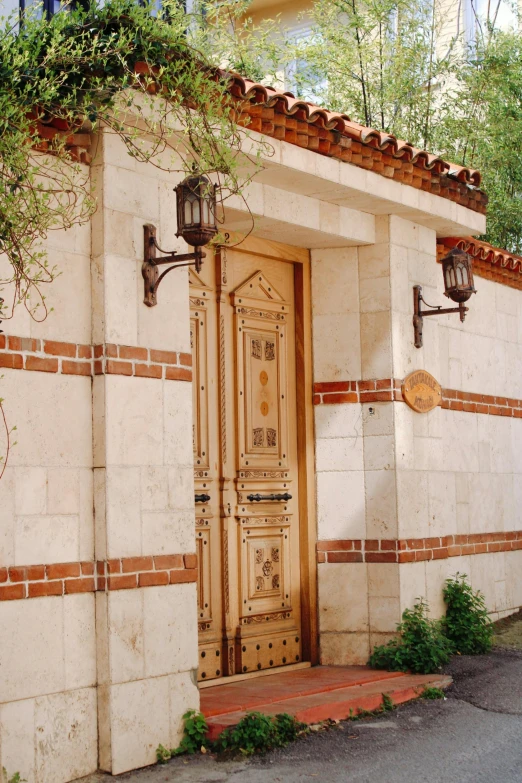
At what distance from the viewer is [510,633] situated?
9766 millimetres

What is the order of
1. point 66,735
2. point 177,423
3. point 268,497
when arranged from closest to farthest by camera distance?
1. point 66,735
2. point 177,423
3. point 268,497

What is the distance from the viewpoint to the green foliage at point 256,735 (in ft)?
20.7

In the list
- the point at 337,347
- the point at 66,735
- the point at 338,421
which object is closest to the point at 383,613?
the point at 338,421

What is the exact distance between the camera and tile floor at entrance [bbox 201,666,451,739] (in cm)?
681

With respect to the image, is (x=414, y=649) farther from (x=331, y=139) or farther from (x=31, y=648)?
(x=331, y=139)

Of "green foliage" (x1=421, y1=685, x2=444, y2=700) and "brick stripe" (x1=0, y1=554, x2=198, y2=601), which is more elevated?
"brick stripe" (x1=0, y1=554, x2=198, y2=601)

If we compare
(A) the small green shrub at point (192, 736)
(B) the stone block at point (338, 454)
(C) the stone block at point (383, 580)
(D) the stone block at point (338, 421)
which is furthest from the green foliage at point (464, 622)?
(A) the small green shrub at point (192, 736)

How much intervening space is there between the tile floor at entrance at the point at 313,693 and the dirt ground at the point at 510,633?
4.91 feet

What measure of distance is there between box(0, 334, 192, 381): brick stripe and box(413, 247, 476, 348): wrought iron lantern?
2821 mm

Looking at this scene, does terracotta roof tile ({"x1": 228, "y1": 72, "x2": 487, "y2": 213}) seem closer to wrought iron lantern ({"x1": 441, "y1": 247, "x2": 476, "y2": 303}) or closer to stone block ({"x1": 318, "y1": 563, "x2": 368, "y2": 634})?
wrought iron lantern ({"x1": 441, "y1": 247, "x2": 476, "y2": 303})

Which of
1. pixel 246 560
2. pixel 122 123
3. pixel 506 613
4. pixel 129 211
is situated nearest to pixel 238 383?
pixel 246 560

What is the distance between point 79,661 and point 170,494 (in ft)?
3.76

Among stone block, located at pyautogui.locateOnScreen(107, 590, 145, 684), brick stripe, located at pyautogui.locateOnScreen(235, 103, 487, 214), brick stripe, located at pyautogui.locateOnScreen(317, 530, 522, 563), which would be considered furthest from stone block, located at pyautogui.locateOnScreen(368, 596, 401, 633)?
brick stripe, located at pyautogui.locateOnScreen(235, 103, 487, 214)

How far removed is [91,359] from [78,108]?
1.41m
